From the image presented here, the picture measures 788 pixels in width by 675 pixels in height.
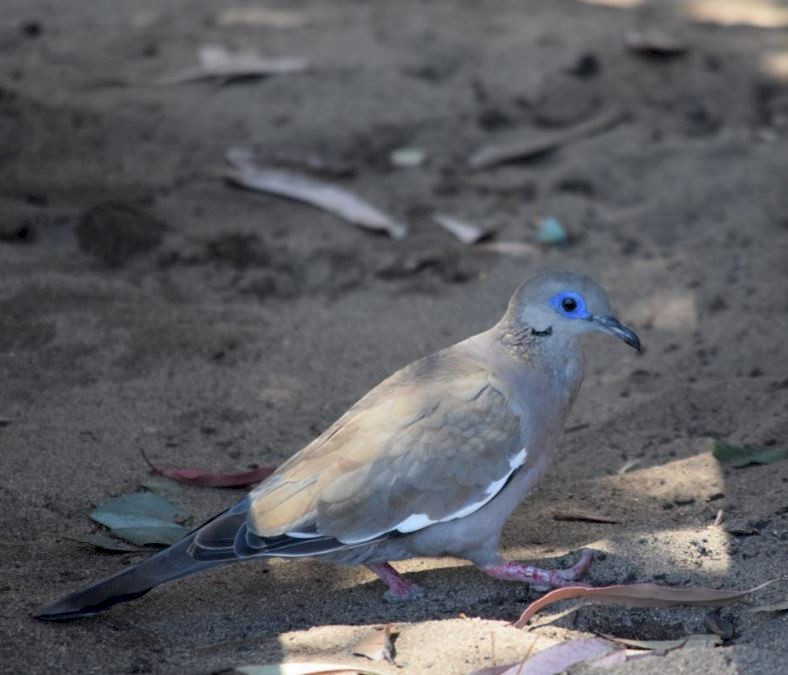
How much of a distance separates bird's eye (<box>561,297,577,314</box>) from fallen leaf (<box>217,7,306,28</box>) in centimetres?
492

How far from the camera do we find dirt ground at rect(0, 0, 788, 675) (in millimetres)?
3928

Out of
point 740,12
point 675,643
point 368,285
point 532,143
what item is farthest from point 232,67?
point 675,643

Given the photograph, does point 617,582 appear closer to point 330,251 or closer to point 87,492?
point 87,492

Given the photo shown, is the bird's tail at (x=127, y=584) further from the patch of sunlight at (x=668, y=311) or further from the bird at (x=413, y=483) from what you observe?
the patch of sunlight at (x=668, y=311)

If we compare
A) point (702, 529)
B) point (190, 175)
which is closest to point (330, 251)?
point (190, 175)

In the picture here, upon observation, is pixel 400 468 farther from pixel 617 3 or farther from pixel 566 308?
pixel 617 3

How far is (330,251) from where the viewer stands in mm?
6496

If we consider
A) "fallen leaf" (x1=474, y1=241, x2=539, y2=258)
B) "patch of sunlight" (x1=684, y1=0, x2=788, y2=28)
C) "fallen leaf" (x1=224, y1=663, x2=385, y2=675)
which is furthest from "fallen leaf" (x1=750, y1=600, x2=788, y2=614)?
"patch of sunlight" (x1=684, y1=0, x2=788, y2=28)

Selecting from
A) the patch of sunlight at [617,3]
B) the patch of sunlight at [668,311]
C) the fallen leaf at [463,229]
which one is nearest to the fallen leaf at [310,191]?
the fallen leaf at [463,229]

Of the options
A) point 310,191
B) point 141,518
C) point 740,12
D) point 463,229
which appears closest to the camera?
point 141,518

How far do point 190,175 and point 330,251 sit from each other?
116 centimetres

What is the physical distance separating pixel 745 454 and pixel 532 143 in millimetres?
3282

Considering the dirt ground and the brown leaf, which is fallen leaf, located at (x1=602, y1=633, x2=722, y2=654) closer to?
the dirt ground

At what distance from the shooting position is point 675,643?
359 centimetres
